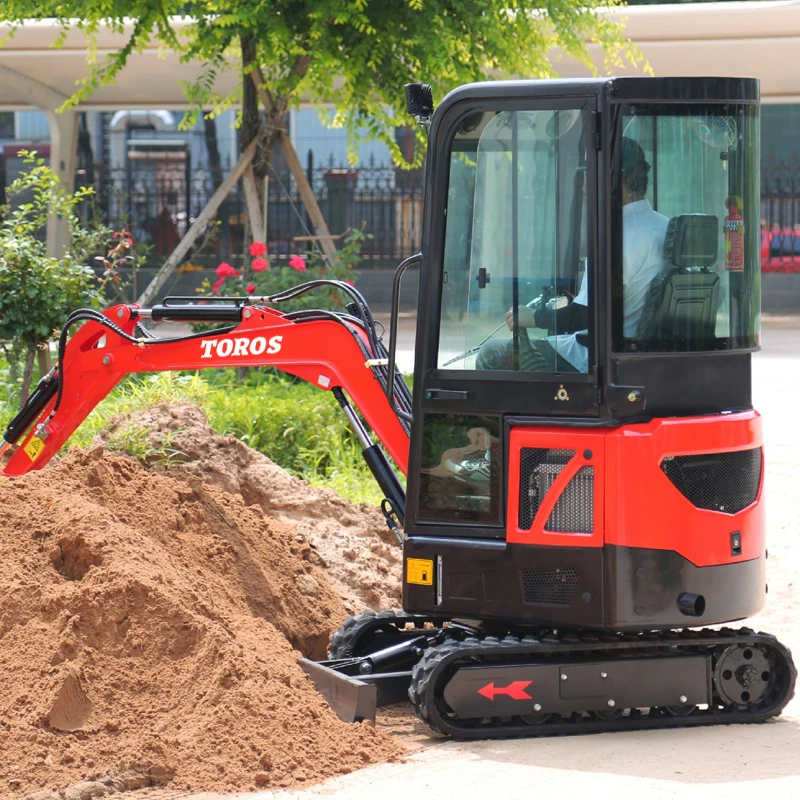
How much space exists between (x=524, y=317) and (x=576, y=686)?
1.42m

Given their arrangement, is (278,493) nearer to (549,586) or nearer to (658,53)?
(549,586)

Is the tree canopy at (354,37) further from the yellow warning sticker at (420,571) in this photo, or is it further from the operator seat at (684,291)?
the yellow warning sticker at (420,571)

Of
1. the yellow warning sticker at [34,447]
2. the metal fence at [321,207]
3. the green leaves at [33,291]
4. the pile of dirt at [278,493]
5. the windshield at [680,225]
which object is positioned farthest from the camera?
the metal fence at [321,207]

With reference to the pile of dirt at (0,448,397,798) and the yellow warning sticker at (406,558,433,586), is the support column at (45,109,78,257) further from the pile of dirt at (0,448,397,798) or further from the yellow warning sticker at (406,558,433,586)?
the yellow warning sticker at (406,558,433,586)

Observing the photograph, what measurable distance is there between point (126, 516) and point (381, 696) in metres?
1.65

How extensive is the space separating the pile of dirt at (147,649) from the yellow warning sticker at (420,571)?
58 cm

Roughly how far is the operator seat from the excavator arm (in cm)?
107

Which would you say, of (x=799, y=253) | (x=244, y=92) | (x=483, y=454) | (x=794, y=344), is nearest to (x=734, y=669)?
(x=483, y=454)

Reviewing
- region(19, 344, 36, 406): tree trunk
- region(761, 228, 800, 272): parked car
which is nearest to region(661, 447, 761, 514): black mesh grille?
region(19, 344, 36, 406): tree trunk

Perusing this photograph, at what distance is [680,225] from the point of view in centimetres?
501

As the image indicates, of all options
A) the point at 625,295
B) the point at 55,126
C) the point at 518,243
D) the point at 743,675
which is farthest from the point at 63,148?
the point at 743,675

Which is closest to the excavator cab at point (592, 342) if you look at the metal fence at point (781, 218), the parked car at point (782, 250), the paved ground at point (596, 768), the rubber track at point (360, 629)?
the paved ground at point (596, 768)

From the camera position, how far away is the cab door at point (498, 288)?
494cm

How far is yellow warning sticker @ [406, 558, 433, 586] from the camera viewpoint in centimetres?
525
